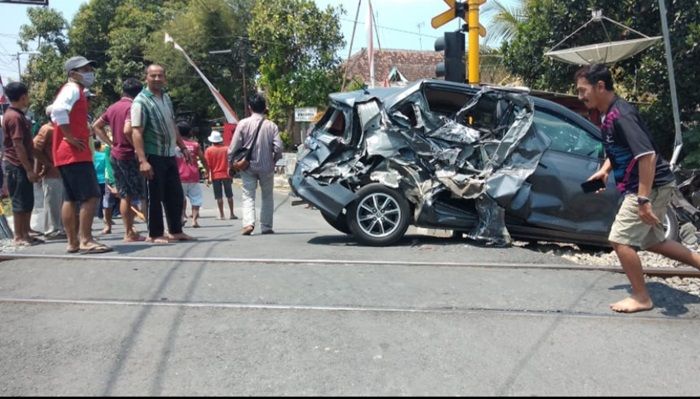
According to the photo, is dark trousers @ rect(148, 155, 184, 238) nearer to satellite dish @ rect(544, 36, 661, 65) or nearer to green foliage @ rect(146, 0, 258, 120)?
satellite dish @ rect(544, 36, 661, 65)

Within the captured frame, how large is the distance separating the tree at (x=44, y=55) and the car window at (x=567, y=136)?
4370cm

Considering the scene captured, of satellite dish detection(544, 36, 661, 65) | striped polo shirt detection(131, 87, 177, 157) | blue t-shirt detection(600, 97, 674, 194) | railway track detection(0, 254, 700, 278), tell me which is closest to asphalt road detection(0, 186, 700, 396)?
railway track detection(0, 254, 700, 278)

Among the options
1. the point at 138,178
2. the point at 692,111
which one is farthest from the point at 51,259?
the point at 692,111

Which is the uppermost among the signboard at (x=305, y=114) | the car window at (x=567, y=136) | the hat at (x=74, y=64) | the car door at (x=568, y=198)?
the hat at (x=74, y=64)

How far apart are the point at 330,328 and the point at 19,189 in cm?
535

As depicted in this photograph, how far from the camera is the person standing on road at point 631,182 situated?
4.91 meters

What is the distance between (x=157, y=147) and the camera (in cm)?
732

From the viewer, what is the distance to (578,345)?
14.3ft

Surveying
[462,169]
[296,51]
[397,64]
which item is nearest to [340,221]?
[462,169]

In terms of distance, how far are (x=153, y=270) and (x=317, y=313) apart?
199 centimetres

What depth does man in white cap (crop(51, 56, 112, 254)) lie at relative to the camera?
21.3 ft

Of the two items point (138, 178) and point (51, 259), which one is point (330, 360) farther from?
point (138, 178)

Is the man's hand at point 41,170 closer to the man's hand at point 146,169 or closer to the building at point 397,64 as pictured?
the man's hand at point 146,169

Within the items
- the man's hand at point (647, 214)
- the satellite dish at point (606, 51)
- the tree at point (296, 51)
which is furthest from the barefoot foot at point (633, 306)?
the tree at point (296, 51)
